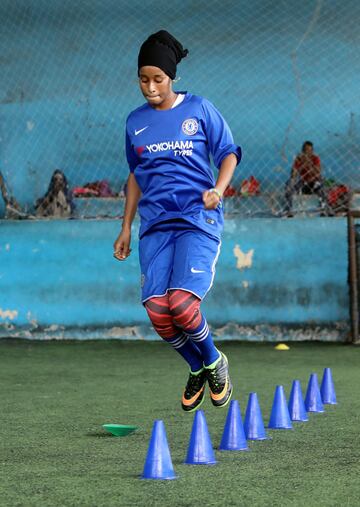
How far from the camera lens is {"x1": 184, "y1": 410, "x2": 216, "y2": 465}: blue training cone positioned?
371cm

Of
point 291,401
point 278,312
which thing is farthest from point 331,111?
point 291,401

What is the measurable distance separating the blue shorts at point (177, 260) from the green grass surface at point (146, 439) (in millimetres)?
664

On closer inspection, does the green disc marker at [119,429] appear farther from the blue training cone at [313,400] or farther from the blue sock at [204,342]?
the blue training cone at [313,400]

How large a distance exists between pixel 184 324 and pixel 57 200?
644 centimetres

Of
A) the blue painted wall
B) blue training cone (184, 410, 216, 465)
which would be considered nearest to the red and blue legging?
blue training cone (184, 410, 216, 465)

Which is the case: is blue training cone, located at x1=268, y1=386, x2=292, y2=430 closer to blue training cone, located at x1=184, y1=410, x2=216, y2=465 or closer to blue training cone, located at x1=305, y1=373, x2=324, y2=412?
blue training cone, located at x1=305, y1=373, x2=324, y2=412

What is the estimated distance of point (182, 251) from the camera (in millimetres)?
4516

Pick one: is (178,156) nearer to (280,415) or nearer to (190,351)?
(190,351)

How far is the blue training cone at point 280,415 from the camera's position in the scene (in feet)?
15.7

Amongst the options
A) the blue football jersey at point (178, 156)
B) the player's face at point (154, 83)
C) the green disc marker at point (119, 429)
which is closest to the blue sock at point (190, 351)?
the green disc marker at point (119, 429)

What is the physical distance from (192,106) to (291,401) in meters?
1.56

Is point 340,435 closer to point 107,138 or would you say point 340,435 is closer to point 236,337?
point 236,337

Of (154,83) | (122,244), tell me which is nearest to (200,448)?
(122,244)

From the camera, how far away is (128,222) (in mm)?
4875
